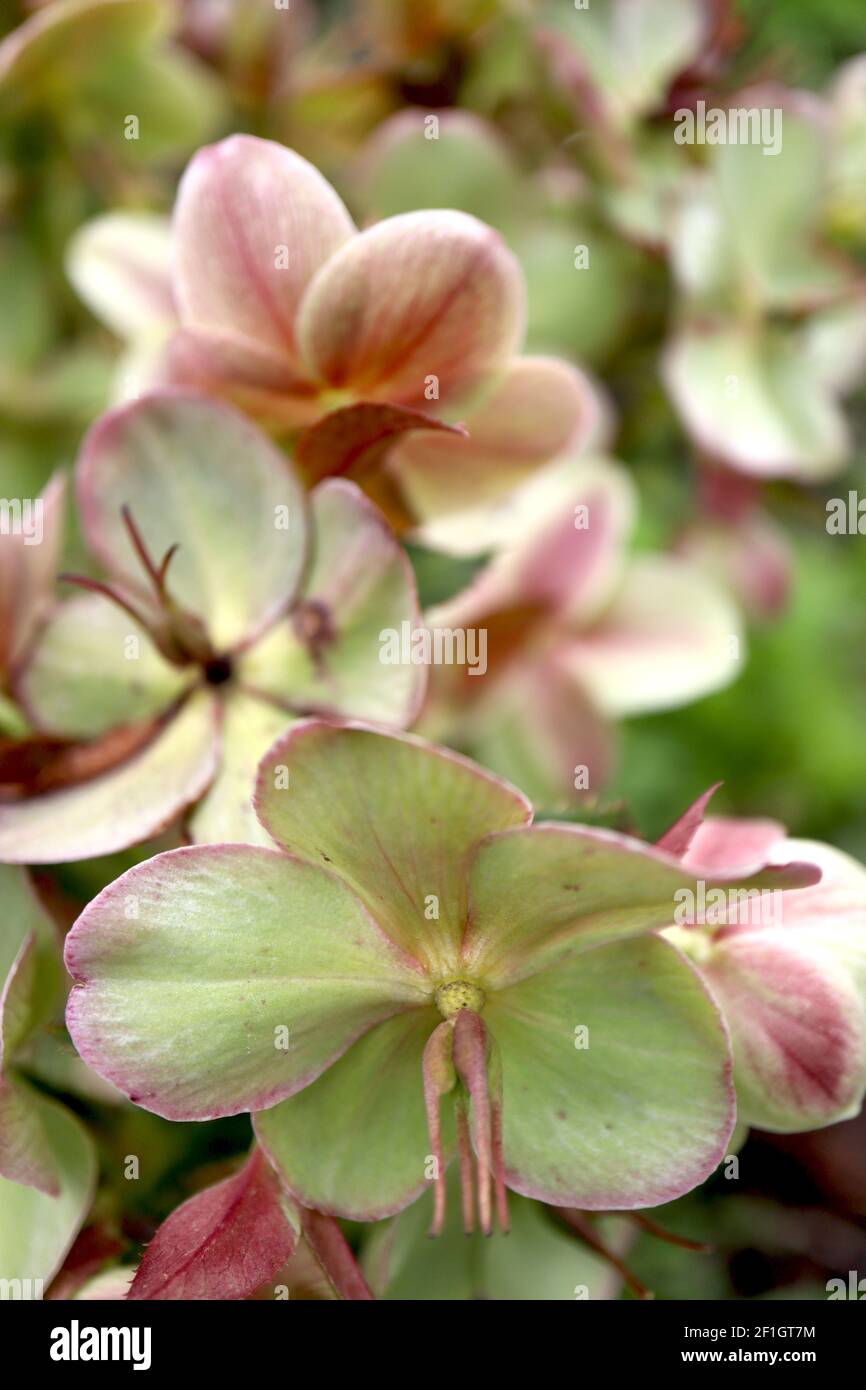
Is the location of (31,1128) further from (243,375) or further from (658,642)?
(658,642)

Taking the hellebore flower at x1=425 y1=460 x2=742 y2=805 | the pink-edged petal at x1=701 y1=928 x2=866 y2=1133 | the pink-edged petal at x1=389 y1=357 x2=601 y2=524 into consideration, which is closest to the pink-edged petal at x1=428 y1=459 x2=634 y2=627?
the hellebore flower at x1=425 y1=460 x2=742 y2=805

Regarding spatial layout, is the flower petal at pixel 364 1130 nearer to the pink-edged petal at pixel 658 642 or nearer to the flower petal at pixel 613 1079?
the flower petal at pixel 613 1079

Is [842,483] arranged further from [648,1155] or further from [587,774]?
[648,1155]

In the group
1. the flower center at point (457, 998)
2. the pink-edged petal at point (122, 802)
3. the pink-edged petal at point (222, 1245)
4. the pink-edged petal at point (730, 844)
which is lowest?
the pink-edged petal at point (222, 1245)

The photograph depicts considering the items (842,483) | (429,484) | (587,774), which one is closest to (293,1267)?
(429,484)

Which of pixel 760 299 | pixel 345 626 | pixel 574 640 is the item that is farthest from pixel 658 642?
pixel 345 626
